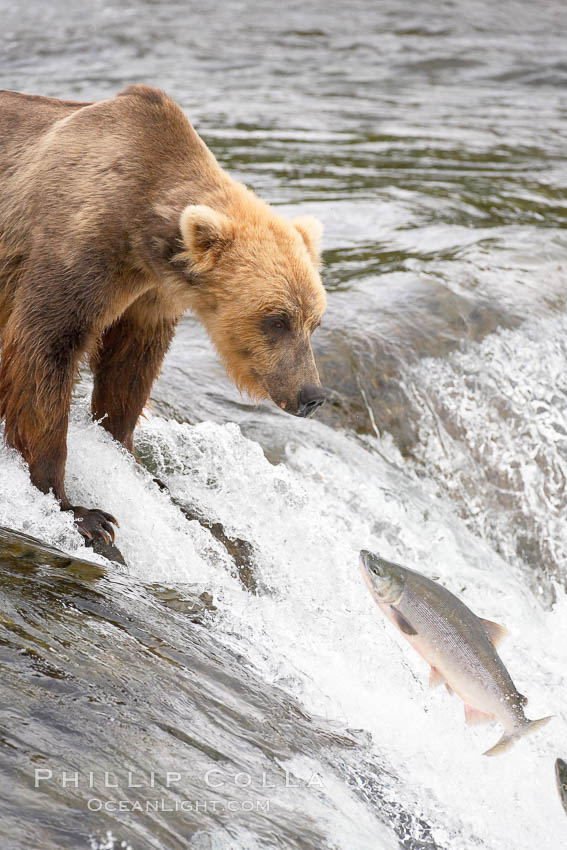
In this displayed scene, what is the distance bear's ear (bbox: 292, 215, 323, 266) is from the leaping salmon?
1.40 metres

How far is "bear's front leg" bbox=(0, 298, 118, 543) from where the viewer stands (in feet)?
13.1

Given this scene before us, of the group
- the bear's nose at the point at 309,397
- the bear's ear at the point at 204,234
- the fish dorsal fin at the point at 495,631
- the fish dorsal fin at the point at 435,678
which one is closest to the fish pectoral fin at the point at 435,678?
the fish dorsal fin at the point at 435,678

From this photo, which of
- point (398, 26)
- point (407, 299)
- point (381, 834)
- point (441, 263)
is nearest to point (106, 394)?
point (381, 834)

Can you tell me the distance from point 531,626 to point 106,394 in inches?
101

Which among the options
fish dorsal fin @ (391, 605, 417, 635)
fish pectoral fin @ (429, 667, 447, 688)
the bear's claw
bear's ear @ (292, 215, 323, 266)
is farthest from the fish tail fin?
bear's ear @ (292, 215, 323, 266)

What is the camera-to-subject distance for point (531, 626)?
548 centimetres

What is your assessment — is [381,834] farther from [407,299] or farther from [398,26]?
[398,26]

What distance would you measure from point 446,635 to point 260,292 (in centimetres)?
145

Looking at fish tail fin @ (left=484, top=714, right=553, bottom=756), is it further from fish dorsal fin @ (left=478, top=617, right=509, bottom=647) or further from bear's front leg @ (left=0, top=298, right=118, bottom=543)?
bear's front leg @ (left=0, top=298, right=118, bottom=543)

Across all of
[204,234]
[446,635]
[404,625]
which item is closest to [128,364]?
[204,234]

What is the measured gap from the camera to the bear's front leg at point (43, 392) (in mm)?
4008

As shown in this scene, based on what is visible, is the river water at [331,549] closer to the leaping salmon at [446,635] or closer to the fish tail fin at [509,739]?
the fish tail fin at [509,739]

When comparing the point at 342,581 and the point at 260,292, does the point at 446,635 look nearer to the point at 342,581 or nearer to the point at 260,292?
the point at 342,581

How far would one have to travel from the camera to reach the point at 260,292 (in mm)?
3953
